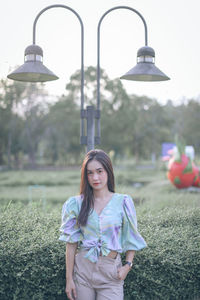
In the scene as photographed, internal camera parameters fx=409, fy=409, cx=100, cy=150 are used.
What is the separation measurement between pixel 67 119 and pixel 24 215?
35.3 metres

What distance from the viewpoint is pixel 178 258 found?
12.8ft

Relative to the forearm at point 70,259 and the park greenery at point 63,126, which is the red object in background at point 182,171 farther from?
the park greenery at point 63,126

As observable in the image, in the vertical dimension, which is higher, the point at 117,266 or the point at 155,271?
the point at 117,266

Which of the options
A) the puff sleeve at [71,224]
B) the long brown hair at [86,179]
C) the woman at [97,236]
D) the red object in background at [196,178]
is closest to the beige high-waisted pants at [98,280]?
the woman at [97,236]

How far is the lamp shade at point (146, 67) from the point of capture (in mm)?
4918

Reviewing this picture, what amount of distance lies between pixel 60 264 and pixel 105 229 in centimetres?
84

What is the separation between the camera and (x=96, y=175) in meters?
3.09

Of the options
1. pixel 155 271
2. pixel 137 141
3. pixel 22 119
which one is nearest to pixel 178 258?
pixel 155 271

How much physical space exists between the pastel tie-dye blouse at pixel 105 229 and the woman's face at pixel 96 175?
136 mm

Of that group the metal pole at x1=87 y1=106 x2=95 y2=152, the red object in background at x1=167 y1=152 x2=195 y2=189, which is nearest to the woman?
the metal pole at x1=87 y1=106 x2=95 y2=152

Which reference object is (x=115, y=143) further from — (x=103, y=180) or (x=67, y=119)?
(x=103, y=180)

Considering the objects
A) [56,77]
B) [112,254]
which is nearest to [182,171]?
[56,77]

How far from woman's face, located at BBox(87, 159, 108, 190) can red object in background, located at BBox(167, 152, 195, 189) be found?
1383cm

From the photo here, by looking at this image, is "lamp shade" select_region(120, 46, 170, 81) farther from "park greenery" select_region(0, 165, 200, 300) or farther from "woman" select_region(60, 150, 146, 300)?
"woman" select_region(60, 150, 146, 300)
